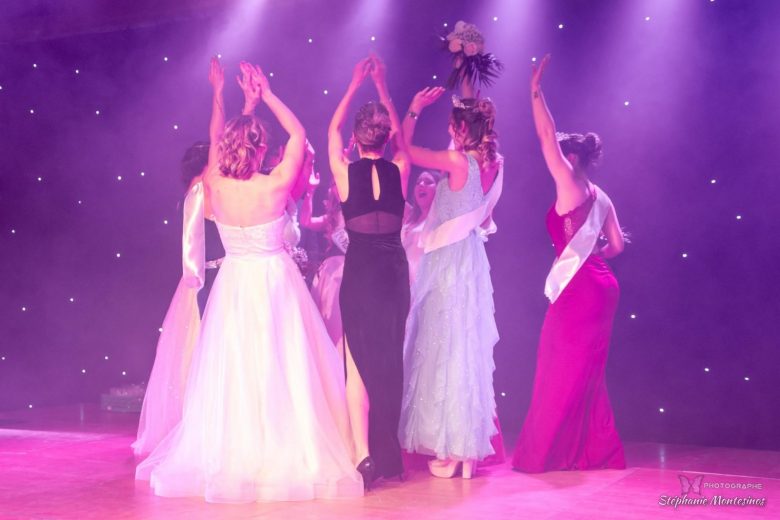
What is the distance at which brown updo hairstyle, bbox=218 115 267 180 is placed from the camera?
4.31 metres

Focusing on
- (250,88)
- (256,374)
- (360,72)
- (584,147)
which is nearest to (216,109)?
(250,88)

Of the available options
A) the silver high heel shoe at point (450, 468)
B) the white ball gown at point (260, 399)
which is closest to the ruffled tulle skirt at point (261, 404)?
the white ball gown at point (260, 399)

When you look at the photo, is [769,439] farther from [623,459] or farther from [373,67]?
[373,67]

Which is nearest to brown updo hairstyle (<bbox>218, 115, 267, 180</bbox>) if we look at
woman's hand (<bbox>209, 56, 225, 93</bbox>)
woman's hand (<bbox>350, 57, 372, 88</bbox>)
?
woman's hand (<bbox>209, 56, 225, 93</bbox>)

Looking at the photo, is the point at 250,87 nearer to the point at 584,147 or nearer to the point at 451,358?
the point at 451,358

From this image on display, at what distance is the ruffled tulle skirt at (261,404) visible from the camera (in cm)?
409

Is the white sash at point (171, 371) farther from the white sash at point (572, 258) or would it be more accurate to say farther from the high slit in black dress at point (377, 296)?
the white sash at point (572, 258)

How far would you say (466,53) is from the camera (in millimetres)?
4914

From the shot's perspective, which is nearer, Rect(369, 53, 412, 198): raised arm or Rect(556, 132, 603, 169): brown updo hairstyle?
Rect(369, 53, 412, 198): raised arm

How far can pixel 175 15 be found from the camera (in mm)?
7457

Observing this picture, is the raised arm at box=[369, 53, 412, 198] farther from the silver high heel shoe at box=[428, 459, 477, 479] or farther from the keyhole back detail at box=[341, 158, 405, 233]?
the silver high heel shoe at box=[428, 459, 477, 479]

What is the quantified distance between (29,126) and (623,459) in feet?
18.4

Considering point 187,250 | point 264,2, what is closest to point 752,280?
point 187,250

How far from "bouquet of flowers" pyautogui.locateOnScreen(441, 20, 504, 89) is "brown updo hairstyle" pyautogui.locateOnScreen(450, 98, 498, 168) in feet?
0.69
